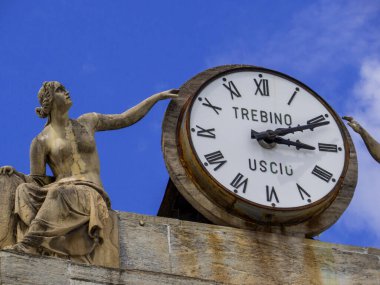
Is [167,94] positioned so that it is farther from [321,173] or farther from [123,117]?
[321,173]

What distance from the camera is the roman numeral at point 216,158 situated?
1711cm

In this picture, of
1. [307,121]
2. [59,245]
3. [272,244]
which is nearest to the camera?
[59,245]

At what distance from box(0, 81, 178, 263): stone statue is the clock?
2.03ft

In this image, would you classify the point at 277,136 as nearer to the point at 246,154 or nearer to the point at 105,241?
the point at 246,154

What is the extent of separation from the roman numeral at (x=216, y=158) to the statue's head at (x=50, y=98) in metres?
1.45

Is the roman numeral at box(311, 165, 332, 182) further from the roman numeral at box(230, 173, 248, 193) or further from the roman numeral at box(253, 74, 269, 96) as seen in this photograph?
the roman numeral at box(253, 74, 269, 96)

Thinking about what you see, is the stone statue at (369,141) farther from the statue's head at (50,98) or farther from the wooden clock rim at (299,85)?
the statue's head at (50,98)

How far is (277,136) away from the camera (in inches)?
689

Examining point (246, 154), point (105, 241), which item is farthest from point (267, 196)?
point (105, 241)

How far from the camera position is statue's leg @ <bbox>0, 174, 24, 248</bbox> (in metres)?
15.9

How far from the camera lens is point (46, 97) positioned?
16.8 m

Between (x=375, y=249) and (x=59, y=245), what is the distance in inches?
132

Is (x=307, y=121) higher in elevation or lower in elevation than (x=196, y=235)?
higher

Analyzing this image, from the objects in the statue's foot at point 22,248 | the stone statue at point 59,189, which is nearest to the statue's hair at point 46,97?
the stone statue at point 59,189
